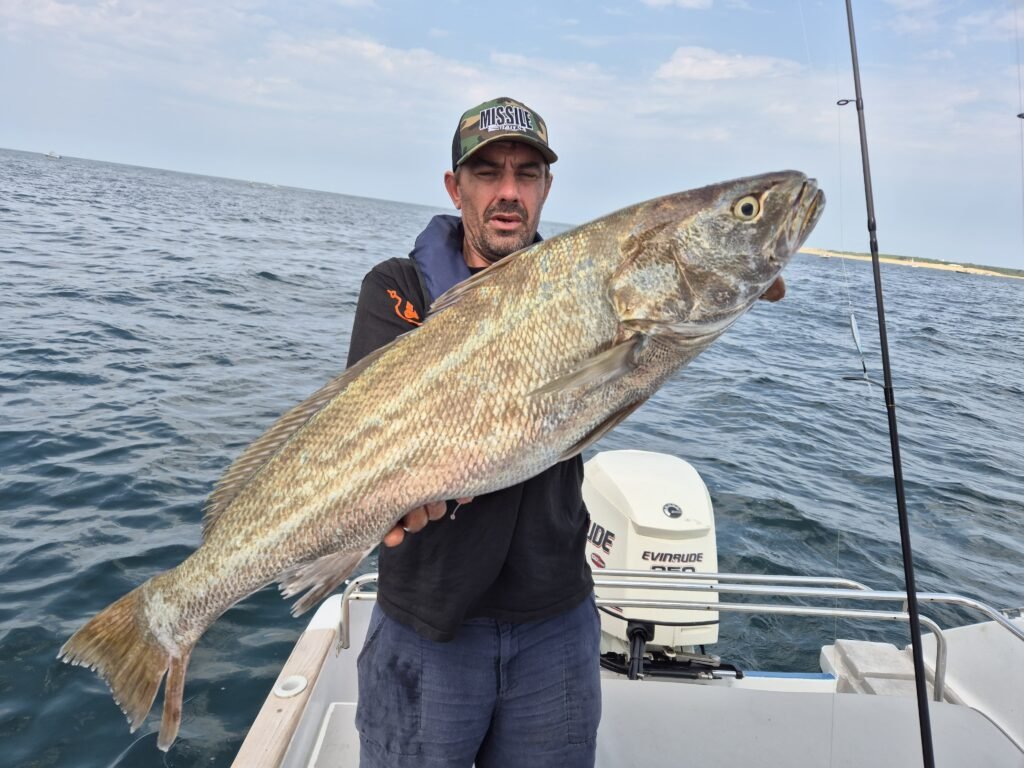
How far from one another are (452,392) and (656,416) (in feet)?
33.5

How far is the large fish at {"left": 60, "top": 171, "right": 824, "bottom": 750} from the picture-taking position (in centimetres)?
226

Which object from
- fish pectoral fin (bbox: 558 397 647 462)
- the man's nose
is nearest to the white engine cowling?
fish pectoral fin (bbox: 558 397 647 462)

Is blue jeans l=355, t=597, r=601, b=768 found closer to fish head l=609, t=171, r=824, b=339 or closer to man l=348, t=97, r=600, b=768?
man l=348, t=97, r=600, b=768

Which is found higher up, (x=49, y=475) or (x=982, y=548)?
(x=49, y=475)

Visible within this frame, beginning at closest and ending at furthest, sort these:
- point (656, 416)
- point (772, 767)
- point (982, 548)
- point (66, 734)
A: point (772, 767) → point (66, 734) → point (982, 548) → point (656, 416)

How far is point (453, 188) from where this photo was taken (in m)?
3.05

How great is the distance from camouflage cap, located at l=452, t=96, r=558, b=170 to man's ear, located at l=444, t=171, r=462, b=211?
0.49 feet

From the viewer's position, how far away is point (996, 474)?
428 inches

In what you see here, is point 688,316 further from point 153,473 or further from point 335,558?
point 153,473

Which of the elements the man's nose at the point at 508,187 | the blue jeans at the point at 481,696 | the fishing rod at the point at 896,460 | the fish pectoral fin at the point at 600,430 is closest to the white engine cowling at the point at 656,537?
the fishing rod at the point at 896,460

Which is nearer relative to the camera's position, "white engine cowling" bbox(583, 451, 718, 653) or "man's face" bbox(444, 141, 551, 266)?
"man's face" bbox(444, 141, 551, 266)

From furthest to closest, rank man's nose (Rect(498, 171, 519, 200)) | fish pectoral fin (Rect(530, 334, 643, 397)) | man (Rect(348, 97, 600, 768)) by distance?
man's nose (Rect(498, 171, 519, 200)) < man (Rect(348, 97, 600, 768)) < fish pectoral fin (Rect(530, 334, 643, 397))

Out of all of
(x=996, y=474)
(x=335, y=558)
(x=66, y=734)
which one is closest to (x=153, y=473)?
(x=66, y=734)

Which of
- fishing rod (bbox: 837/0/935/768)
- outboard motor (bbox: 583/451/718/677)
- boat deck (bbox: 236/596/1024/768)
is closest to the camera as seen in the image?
fishing rod (bbox: 837/0/935/768)
